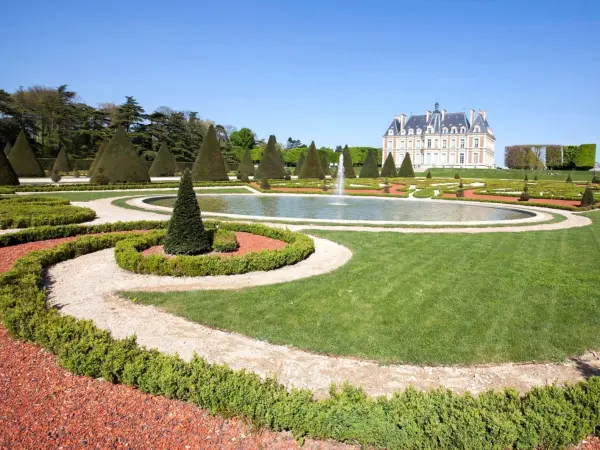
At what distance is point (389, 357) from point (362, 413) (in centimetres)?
146

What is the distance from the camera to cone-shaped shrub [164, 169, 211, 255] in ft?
28.6

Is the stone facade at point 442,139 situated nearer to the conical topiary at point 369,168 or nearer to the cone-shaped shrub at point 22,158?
the conical topiary at point 369,168

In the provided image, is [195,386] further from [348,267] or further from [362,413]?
[348,267]

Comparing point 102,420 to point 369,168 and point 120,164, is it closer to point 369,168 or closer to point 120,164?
point 120,164

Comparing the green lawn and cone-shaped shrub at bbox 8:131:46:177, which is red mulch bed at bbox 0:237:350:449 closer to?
the green lawn

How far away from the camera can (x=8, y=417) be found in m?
3.41

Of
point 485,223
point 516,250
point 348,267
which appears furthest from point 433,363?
point 485,223

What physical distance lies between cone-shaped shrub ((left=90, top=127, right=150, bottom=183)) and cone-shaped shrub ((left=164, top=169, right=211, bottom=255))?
23.4m

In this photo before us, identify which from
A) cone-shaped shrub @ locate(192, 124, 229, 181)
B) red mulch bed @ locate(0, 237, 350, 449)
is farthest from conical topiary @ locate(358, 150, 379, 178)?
red mulch bed @ locate(0, 237, 350, 449)

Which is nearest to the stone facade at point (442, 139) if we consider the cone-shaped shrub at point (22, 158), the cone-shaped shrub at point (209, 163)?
the cone-shaped shrub at point (209, 163)

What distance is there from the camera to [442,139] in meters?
83.1

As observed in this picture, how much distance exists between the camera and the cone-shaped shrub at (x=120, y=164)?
2975 centimetres

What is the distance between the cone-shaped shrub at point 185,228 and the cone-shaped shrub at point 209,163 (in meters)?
25.7

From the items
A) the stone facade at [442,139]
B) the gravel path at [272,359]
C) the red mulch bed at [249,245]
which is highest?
the stone facade at [442,139]
